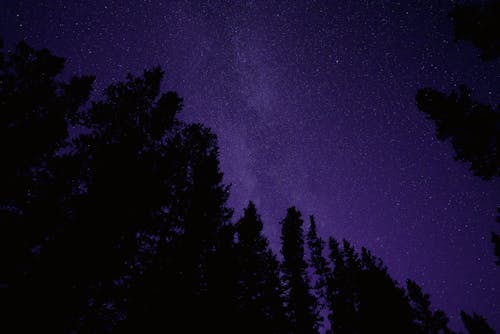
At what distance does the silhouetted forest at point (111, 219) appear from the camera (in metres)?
8.84

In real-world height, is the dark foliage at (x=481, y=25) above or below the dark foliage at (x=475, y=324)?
below

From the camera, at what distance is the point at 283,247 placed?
90.0 feet

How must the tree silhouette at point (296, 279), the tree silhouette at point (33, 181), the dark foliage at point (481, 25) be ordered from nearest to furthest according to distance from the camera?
the tree silhouette at point (33, 181) → the dark foliage at point (481, 25) → the tree silhouette at point (296, 279)

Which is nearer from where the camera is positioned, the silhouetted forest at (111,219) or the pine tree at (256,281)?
the silhouetted forest at (111,219)

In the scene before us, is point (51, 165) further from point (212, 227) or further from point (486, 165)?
point (486, 165)

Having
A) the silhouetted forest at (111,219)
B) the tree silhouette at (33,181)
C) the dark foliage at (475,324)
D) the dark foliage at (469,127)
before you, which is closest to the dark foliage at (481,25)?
the dark foliage at (469,127)

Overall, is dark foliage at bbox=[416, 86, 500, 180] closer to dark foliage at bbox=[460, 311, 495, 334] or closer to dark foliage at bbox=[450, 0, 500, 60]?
dark foliage at bbox=[450, 0, 500, 60]

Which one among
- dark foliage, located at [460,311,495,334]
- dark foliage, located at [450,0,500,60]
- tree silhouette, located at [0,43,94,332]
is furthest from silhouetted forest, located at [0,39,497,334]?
dark foliage, located at [460,311,495,334]

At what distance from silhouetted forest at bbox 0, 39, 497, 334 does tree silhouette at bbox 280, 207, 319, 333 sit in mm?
7669

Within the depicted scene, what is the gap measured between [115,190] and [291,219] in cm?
2130

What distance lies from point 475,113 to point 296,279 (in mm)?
18550

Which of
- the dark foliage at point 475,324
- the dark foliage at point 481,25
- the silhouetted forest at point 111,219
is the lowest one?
the silhouetted forest at point 111,219

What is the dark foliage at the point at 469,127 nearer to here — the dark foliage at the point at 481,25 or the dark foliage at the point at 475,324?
the dark foliage at the point at 481,25

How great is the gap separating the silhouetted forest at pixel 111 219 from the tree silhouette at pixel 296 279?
7669 mm
